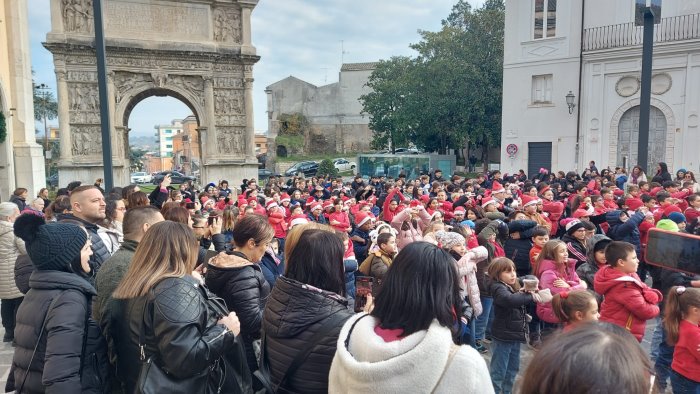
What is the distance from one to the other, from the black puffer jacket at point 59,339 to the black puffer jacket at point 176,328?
194mm

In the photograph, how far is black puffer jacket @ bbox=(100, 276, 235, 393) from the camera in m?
2.65

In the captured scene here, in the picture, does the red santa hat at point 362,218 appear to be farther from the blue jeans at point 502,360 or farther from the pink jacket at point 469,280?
the blue jeans at point 502,360

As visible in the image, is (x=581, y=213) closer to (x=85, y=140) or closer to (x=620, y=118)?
(x=620, y=118)

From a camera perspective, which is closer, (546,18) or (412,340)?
(412,340)

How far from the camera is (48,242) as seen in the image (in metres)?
3.01

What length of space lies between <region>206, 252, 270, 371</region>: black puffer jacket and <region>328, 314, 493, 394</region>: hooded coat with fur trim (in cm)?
157

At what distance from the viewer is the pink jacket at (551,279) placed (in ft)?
16.3

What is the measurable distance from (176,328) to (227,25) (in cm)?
2190

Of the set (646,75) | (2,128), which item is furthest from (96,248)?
(2,128)

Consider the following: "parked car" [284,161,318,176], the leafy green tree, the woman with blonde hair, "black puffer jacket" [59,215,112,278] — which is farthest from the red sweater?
"parked car" [284,161,318,176]

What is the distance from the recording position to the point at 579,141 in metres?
23.8

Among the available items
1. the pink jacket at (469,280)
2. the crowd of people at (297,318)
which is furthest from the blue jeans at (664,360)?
the pink jacket at (469,280)

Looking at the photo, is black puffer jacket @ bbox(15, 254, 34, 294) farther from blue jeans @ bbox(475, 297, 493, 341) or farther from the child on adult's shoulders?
the child on adult's shoulders

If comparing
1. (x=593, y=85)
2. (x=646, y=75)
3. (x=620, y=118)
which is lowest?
(x=620, y=118)
